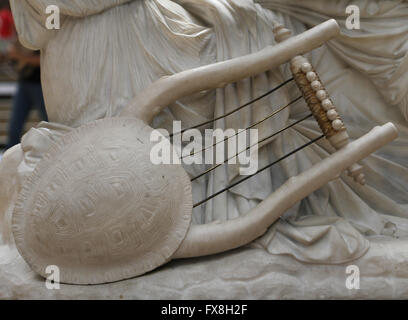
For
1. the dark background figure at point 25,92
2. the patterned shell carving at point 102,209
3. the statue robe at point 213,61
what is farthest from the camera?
the dark background figure at point 25,92

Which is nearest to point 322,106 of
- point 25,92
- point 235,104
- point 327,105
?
point 327,105

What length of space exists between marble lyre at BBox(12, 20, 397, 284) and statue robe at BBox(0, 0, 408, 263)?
8 cm

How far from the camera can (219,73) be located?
1337 mm

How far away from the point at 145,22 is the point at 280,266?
2.03 ft

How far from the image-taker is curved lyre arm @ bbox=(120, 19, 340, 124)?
52.3 inches

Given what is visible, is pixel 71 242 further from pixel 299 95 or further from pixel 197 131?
pixel 299 95

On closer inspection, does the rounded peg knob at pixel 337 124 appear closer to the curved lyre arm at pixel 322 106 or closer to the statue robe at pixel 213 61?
the curved lyre arm at pixel 322 106

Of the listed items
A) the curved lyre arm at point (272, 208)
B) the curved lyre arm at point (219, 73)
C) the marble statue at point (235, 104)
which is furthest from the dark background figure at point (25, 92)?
the curved lyre arm at point (272, 208)

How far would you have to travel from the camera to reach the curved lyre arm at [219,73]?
1.33 metres

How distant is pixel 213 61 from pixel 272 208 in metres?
0.37

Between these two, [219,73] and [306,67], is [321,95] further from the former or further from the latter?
[219,73]

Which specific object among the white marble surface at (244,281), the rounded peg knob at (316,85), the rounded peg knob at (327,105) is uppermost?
the rounded peg knob at (316,85)

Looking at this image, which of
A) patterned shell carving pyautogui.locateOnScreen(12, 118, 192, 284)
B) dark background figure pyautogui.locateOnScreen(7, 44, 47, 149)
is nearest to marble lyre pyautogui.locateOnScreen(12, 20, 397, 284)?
patterned shell carving pyautogui.locateOnScreen(12, 118, 192, 284)

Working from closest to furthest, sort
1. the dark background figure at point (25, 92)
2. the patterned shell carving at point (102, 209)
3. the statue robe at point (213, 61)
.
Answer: the patterned shell carving at point (102, 209) → the statue robe at point (213, 61) → the dark background figure at point (25, 92)
